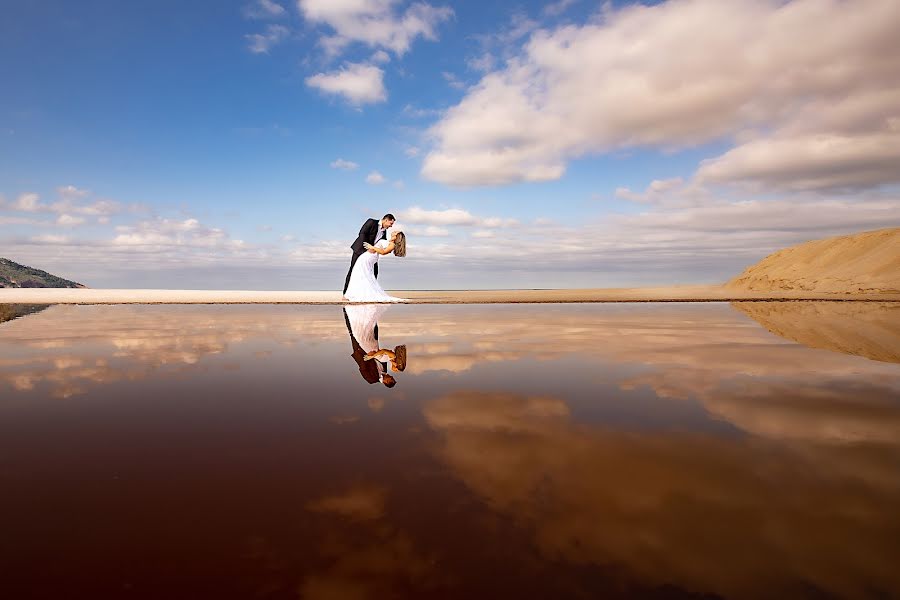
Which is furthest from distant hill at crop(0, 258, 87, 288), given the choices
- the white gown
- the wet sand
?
the white gown

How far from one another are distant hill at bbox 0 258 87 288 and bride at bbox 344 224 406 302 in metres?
94.8

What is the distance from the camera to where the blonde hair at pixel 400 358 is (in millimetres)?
6179

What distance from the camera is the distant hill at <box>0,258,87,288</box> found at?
283 ft

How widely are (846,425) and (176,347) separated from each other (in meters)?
9.15

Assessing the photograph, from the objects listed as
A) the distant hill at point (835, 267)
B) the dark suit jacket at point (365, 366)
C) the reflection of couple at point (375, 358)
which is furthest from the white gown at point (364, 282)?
the distant hill at point (835, 267)

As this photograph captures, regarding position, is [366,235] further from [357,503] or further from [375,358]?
[357,503]

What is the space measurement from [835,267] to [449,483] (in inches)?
1579

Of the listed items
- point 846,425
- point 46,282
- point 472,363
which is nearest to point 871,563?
point 846,425

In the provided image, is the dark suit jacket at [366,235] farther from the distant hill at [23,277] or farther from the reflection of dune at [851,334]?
the distant hill at [23,277]

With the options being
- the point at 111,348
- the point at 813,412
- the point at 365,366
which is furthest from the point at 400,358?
the point at 111,348

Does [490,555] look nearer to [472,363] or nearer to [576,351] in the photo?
[472,363]

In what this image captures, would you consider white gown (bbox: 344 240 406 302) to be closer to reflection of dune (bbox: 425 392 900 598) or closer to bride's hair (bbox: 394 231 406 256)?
bride's hair (bbox: 394 231 406 256)

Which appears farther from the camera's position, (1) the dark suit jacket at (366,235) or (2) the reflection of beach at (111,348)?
(1) the dark suit jacket at (366,235)

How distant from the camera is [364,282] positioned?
A: 869 inches
